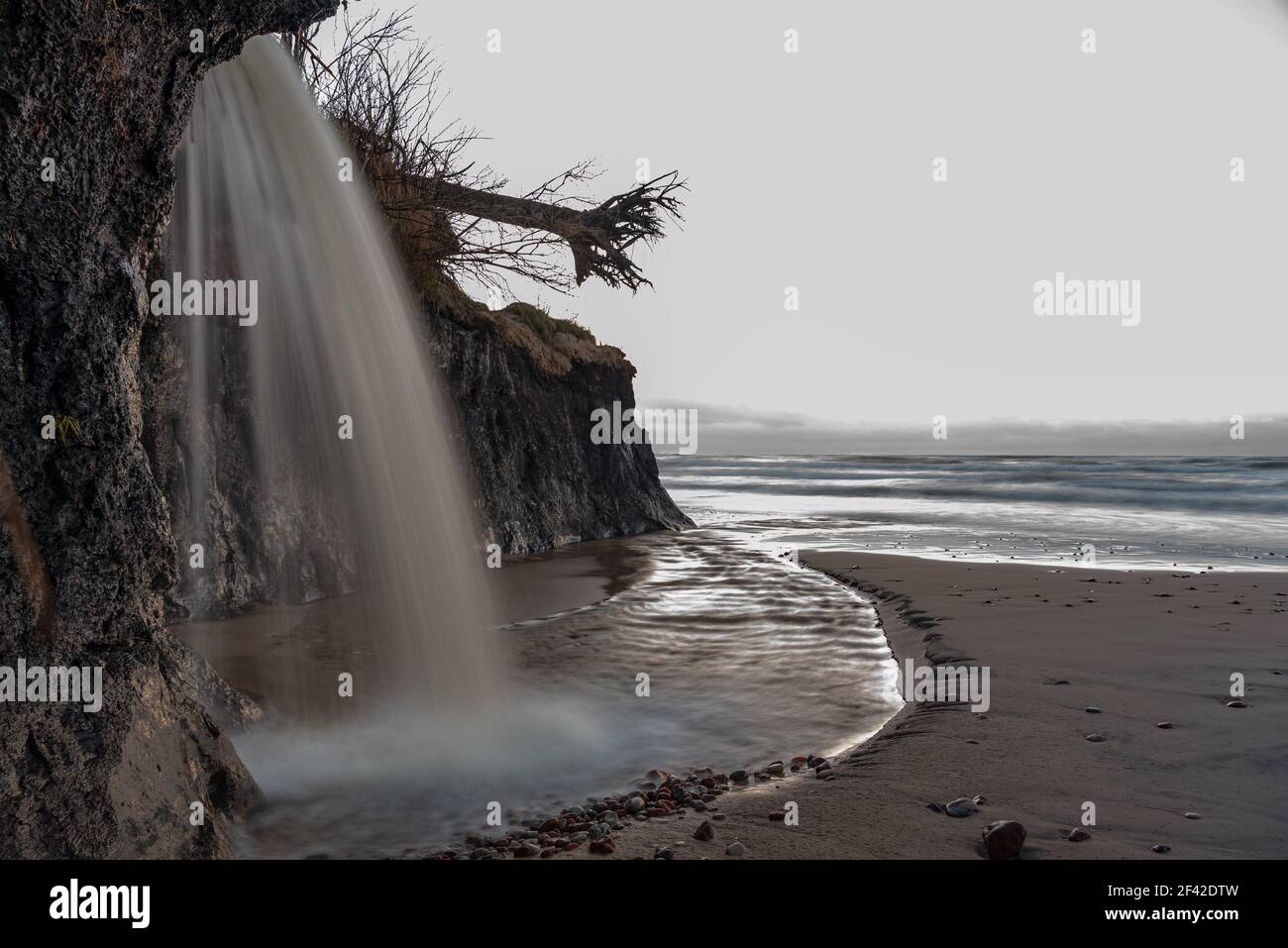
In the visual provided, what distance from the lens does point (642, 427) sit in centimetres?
1852

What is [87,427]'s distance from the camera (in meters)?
2.65

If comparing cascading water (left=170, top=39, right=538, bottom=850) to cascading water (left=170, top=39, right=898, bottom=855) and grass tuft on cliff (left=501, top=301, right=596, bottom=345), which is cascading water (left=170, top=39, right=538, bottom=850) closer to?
cascading water (left=170, top=39, right=898, bottom=855)

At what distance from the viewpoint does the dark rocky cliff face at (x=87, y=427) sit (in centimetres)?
244

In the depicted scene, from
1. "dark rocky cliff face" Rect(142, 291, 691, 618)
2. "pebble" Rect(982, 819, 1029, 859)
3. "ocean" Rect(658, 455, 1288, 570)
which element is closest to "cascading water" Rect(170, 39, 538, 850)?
"dark rocky cliff face" Rect(142, 291, 691, 618)

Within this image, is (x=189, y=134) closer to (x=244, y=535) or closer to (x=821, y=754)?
(x=244, y=535)

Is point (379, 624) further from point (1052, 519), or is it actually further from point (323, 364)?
point (1052, 519)

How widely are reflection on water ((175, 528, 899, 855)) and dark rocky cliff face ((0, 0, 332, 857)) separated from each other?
75 cm

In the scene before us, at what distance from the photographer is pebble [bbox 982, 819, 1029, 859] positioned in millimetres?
2752

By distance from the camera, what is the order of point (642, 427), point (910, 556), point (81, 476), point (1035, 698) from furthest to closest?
point (642, 427)
point (910, 556)
point (1035, 698)
point (81, 476)

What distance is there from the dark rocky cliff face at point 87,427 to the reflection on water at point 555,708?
2.46ft

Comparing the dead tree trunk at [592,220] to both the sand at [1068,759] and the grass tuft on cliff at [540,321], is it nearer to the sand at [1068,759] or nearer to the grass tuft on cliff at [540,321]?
the grass tuft on cliff at [540,321]

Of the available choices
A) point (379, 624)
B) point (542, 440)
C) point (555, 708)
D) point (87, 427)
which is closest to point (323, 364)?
point (379, 624)

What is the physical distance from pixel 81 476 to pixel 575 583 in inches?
290
